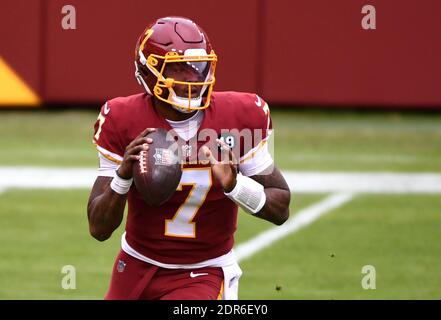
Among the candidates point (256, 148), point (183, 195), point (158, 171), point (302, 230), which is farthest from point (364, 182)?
point (158, 171)

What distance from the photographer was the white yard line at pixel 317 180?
11.1 m

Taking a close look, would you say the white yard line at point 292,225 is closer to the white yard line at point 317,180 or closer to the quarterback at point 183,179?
the white yard line at point 317,180

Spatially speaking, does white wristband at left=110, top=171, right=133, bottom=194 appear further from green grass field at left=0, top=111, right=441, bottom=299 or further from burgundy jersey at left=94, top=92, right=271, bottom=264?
green grass field at left=0, top=111, right=441, bottom=299

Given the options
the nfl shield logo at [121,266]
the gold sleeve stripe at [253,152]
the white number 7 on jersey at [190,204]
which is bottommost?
the nfl shield logo at [121,266]

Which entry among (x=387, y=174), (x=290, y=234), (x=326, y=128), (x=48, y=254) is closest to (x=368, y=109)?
(x=326, y=128)

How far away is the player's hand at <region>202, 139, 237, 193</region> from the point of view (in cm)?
469

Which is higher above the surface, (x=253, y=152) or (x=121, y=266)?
(x=253, y=152)

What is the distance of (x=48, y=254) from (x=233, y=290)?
371 centimetres

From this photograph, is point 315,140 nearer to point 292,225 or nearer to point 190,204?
point 292,225

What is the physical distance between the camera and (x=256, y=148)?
496 cm

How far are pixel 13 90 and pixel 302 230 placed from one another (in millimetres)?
6265

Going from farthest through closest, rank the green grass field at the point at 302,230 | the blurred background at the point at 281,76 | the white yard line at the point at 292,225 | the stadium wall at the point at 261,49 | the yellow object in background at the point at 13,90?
the yellow object in background at the point at 13,90 < the stadium wall at the point at 261,49 < the blurred background at the point at 281,76 < the white yard line at the point at 292,225 < the green grass field at the point at 302,230

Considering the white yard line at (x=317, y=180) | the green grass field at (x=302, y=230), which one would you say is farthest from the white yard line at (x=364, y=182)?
the green grass field at (x=302, y=230)
